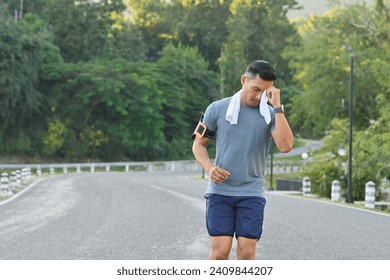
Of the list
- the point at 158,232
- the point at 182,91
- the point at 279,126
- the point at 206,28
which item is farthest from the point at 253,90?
the point at 206,28

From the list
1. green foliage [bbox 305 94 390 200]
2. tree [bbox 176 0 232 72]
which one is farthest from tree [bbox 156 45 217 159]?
green foliage [bbox 305 94 390 200]

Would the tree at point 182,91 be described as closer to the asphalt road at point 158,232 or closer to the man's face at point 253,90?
the asphalt road at point 158,232

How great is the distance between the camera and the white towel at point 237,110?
17.2 ft

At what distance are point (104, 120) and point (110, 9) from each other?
12813 mm

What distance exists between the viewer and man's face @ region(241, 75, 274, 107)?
523cm

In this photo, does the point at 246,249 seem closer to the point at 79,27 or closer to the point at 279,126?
the point at 279,126

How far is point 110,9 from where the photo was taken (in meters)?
75.8

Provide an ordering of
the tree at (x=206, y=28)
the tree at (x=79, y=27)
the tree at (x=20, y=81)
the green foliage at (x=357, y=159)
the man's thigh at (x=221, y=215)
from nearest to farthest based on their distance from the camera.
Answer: the man's thigh at (x=221, y=215), the green foliage at (x=357, y=159), the tree at (x=20, y=81), the tree at (x=79, y=27), the tree at (x=206, y=28)

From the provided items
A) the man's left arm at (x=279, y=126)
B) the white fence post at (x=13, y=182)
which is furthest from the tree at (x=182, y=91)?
the man's left arm at (x=279, y=126)

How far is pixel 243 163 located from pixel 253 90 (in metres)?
0.55

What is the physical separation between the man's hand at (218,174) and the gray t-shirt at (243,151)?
97 millimetres

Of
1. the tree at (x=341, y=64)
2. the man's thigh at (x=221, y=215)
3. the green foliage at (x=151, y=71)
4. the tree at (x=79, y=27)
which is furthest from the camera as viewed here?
the tree at (x=79, y=27)

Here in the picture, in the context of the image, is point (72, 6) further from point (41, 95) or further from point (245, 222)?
point (245, 222)
